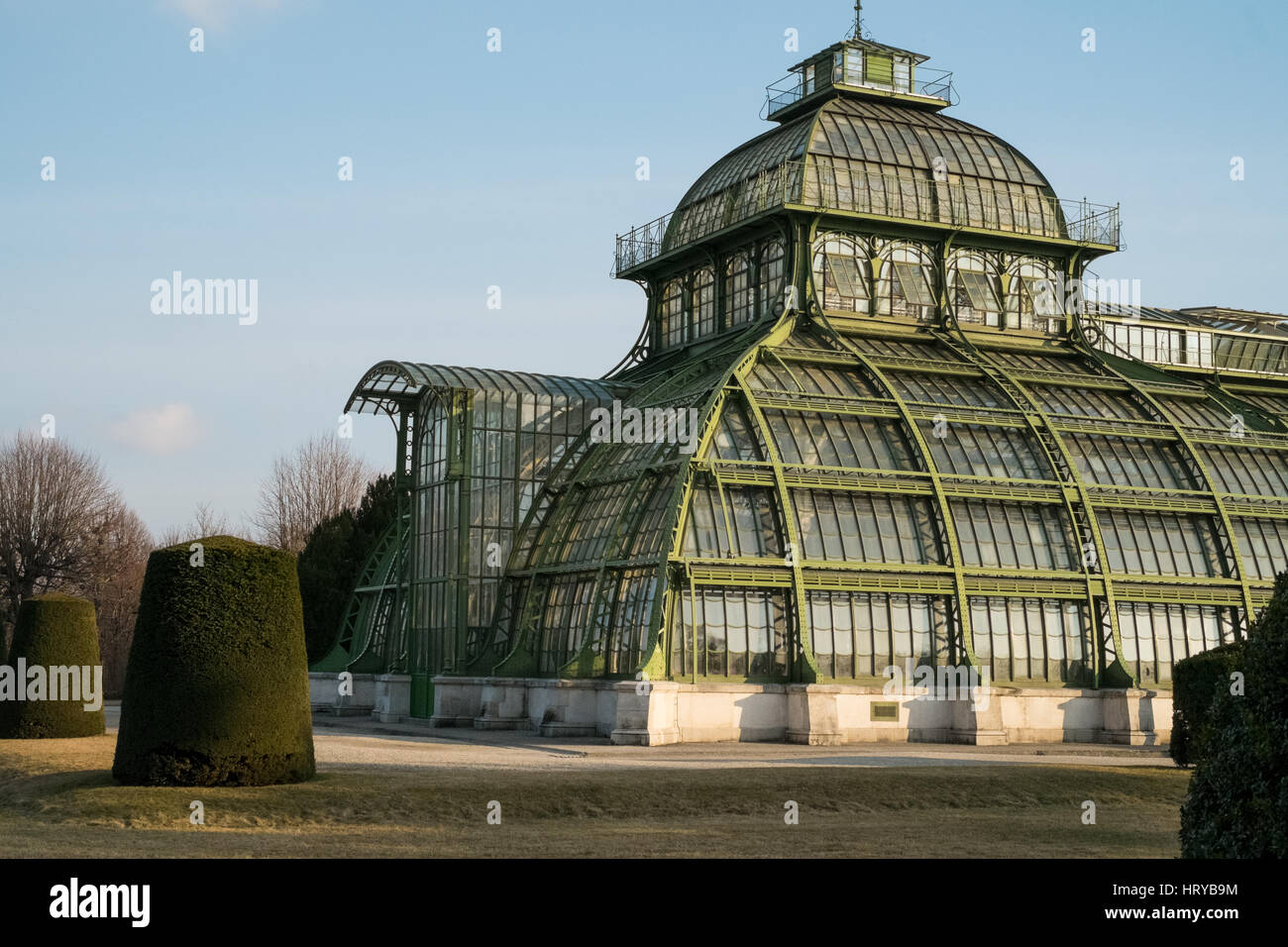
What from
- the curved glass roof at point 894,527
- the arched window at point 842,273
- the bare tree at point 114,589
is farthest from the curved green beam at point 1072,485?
the bare tree at point 114,589

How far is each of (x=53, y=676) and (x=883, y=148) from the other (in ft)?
125

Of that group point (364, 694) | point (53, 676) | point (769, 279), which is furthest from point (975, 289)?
point (53, 676)

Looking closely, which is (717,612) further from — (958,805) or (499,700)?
(958,805)

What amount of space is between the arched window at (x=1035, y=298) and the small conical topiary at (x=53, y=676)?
3864cm

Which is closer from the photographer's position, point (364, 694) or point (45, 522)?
point (364, 694)

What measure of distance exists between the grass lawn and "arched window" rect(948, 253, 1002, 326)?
30384 millimetres

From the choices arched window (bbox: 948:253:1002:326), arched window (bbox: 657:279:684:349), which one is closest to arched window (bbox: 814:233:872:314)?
arched window (bbox: 948:253:1002:326)

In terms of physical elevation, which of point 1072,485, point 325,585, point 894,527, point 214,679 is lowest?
point 214,679

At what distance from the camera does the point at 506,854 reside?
24.8 metres

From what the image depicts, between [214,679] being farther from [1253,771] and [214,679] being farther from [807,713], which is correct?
[807,713]

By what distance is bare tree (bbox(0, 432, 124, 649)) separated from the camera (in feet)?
305

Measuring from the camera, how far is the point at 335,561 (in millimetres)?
83938

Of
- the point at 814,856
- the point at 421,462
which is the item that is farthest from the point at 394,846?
the point at 421,462

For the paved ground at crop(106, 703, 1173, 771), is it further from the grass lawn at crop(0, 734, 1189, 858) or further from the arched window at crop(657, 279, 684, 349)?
the arched window at crop(657, 279, 684, 349)
